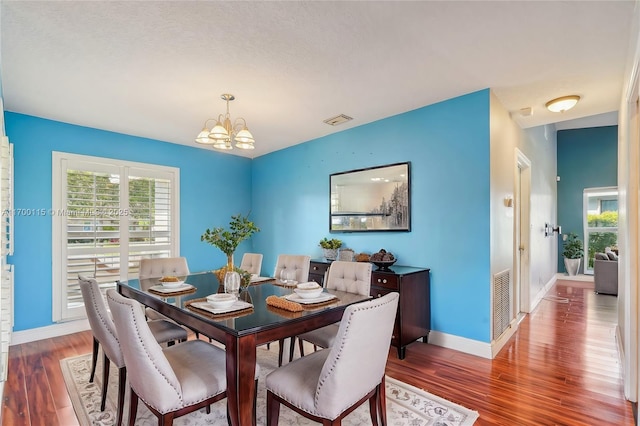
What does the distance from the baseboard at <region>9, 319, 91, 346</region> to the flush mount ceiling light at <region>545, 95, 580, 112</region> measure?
19.3ft

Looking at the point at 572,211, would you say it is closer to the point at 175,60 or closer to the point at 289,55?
the point at 289,55

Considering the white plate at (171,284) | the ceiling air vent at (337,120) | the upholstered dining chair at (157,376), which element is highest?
the ceiling air vent at (337,120)

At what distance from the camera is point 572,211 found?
7.83 metres

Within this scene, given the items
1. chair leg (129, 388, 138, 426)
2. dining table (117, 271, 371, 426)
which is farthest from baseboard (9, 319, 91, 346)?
chair leg (129, 388, 138, 426)

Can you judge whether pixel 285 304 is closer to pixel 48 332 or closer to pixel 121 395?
pixel 121 395

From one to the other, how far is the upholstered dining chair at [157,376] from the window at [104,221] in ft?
9.66

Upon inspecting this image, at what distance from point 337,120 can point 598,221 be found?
24.1 ft

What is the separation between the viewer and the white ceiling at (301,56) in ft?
6.49

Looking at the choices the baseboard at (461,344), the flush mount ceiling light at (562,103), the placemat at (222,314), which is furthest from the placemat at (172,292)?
the flush mount ceiling light at (562,103)

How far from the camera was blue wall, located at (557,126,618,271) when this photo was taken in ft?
24.6

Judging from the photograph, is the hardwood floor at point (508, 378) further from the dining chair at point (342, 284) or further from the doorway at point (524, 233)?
the dining chair at point (342, 284)

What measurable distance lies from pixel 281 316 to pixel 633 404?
8.43 ft

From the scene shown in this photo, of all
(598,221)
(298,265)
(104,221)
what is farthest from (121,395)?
(598,221)

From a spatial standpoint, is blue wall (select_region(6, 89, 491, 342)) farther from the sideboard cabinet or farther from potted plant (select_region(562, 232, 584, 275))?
potted plant (select_region(562, 232, 584, 275))
